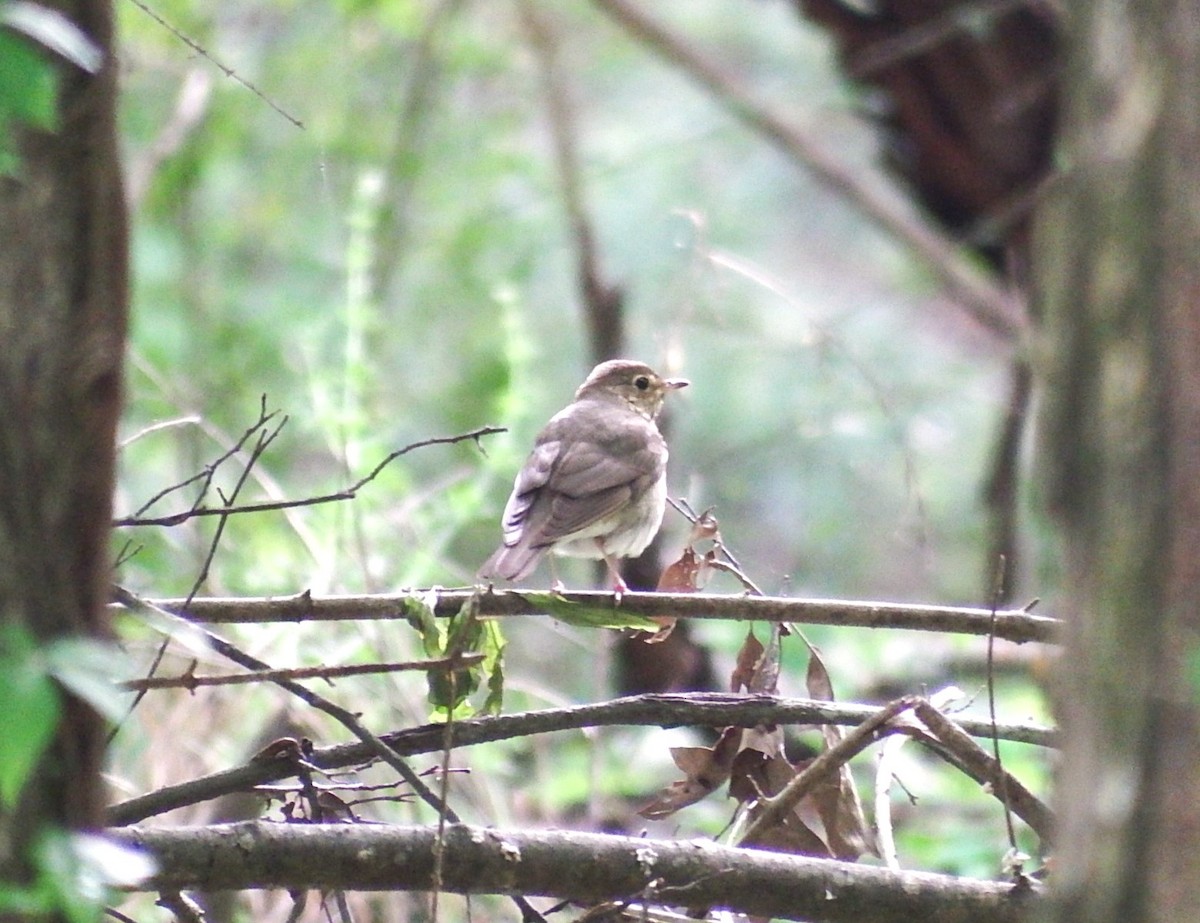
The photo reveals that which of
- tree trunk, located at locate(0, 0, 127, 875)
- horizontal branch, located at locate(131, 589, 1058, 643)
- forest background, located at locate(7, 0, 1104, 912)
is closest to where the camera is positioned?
tree trunk, located at locate(0, 0, 127, 875)

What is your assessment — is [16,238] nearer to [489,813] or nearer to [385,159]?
[489,813]

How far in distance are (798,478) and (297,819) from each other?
5492 mm

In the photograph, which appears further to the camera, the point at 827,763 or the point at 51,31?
the point at 827,763

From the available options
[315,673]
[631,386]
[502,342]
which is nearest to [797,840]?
[315,673]

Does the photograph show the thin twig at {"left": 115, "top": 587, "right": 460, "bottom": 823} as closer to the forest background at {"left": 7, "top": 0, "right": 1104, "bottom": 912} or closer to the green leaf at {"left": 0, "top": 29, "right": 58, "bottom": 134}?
the green leaf at {"left": 0, "top": 29, "right": 58, "bottom": 134}

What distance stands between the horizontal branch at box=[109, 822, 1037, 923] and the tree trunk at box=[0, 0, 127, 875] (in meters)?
0.92

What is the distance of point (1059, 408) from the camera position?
175cm

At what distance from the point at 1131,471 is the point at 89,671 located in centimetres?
104

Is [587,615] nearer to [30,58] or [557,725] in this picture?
[557,725]

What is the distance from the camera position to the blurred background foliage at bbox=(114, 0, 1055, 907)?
595 cm

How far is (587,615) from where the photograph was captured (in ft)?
10.0

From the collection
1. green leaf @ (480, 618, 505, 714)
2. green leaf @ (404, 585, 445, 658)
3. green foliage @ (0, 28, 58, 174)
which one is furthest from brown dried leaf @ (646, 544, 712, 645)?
green foliage @ (0, 28, 58, 174)

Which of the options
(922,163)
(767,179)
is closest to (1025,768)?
(922,163)

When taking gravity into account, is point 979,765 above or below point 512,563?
below
